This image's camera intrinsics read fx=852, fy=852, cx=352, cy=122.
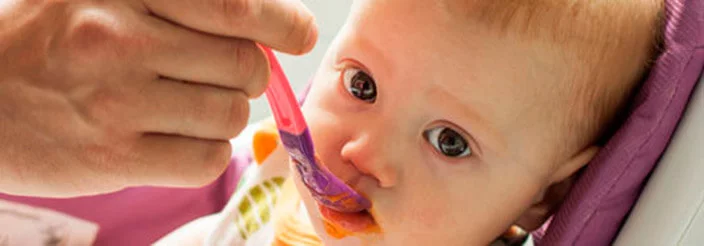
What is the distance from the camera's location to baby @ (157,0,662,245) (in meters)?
0.69

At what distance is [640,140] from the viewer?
0.71 m

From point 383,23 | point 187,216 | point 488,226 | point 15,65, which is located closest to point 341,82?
point 383,23

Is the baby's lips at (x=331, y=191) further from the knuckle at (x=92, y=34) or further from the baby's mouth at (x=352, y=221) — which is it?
the knuckle at (x=92, y=34)

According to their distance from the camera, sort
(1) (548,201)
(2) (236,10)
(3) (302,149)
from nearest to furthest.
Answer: (2) (236,10) < (3) (302,149) < (1) (548,201)

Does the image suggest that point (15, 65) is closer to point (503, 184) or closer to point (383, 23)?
point (383, 23)

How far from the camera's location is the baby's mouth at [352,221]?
729 millimetres

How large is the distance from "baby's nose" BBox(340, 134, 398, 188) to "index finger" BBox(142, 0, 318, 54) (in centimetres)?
18

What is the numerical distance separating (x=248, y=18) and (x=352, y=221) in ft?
0.86

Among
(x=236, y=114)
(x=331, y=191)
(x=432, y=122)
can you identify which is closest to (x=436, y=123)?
(x=432, y=122)

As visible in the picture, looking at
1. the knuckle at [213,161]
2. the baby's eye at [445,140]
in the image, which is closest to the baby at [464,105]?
the baby's eye at [445,140]

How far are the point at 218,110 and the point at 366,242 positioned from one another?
0.79ft

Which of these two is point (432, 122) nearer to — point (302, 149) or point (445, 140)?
point (445, 140)

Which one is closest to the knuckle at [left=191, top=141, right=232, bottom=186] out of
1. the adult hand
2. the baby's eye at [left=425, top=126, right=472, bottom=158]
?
the adult hand

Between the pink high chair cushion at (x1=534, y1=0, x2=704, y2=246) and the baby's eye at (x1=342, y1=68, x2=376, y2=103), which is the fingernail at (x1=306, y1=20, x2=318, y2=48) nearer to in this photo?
the baby's eye at (x1=342, y1=68, x2=376, y2=103)
